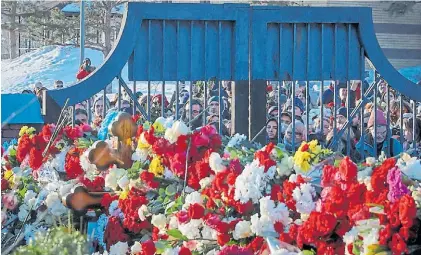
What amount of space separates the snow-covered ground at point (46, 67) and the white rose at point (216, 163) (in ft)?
72.5

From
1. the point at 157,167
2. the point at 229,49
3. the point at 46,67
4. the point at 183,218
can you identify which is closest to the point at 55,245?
the point at 183,218

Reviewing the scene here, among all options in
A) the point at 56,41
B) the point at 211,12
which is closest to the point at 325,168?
the point at 211,12

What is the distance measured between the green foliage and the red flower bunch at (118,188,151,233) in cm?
165

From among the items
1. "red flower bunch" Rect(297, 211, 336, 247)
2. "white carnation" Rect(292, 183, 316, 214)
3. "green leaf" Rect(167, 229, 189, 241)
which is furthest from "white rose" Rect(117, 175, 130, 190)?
"red flower bunch" Rect(297, 211, 336, 247)

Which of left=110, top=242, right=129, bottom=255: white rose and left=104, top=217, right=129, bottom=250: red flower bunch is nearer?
left=110, top=242, right=129, bottom=255: white rose

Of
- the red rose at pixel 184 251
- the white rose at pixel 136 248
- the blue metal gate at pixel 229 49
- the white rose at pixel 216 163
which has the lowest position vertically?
the white rose at pixel 136 248

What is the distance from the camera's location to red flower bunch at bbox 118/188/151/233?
461 centimetres

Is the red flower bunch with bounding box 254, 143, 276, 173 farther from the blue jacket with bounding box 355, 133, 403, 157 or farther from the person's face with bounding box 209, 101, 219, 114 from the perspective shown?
the person's face with bounding box 209, 101, 219, 114

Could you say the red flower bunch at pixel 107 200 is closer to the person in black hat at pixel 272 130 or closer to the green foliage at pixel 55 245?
the green foliage at pixel 55 245

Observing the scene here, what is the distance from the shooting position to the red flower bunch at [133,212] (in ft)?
15.1

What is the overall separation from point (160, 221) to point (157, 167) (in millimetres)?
481

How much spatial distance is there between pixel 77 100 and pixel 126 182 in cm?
205

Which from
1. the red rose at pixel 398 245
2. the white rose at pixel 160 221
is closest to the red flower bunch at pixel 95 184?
the white rose at pixel 160 221

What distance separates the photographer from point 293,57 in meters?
6.84
